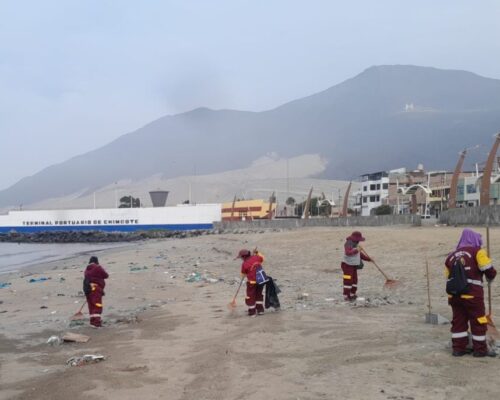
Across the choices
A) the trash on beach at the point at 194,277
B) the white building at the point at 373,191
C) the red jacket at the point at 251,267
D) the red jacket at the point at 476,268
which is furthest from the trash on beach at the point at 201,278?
the white building at the point at 373,191

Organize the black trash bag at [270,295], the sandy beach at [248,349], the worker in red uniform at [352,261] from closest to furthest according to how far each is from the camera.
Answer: the sandy beach at [248,349], the black trash bag at [270,295], the worker in red uniform at [352,261]

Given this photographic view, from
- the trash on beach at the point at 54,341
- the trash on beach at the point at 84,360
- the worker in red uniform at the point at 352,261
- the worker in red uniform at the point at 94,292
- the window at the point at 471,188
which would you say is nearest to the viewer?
the trash on beach at the point at 84,360

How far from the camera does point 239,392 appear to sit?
5.78 metres

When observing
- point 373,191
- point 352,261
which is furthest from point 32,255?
point 373,191

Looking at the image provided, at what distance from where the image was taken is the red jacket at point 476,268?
643 centimetres

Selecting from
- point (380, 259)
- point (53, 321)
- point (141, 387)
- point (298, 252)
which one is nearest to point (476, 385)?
point (141, 387)

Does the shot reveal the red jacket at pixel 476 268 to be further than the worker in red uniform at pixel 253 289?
No

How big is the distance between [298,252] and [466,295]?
2301 cm

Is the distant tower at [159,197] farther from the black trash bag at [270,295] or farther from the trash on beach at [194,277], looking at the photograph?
the black trash bag at [270,295]

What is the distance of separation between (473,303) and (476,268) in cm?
40

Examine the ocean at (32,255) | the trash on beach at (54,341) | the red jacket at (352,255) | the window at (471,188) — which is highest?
the window at (471,188)

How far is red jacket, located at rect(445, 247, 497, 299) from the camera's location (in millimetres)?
6434

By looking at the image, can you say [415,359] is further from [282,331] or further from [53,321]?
[53,321]

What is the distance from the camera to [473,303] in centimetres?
643
